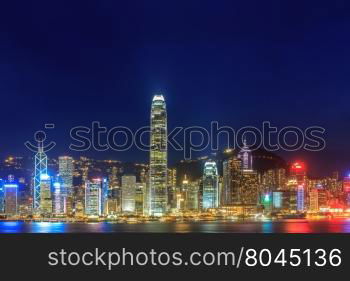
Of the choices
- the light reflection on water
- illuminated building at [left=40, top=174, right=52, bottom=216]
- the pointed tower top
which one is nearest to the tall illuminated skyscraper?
the pointed tower top

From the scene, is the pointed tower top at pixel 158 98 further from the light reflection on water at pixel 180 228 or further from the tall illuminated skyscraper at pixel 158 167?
the light reflection on water at pixel 180 228

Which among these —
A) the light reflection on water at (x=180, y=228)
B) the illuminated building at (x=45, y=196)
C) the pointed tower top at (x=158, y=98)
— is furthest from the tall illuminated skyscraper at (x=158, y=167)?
the light reflection on water at (x=180, y=228)

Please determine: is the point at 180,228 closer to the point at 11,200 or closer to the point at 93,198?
the point at 93,198

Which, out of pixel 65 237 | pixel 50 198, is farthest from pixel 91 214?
pixel 65 237

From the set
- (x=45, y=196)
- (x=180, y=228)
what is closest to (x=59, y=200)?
(x=45, y=196)

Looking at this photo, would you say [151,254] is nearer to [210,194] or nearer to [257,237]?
[257,237]

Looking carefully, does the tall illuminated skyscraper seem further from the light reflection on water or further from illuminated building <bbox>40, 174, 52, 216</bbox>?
the light reflection on water
